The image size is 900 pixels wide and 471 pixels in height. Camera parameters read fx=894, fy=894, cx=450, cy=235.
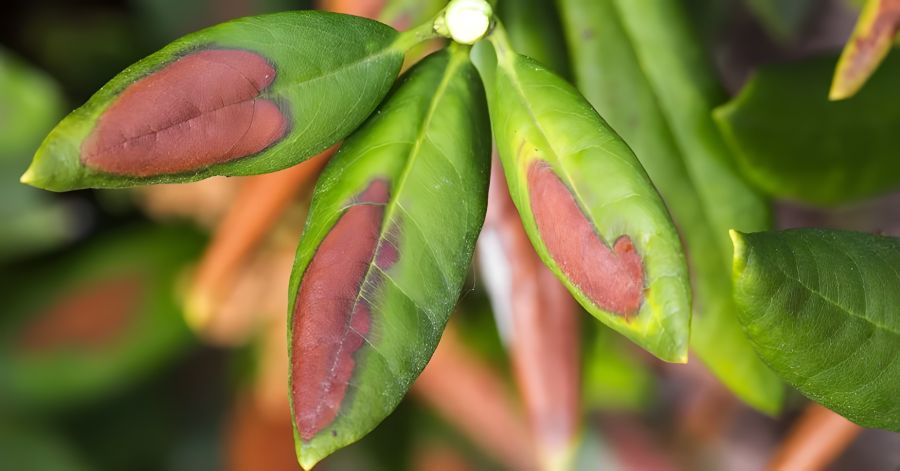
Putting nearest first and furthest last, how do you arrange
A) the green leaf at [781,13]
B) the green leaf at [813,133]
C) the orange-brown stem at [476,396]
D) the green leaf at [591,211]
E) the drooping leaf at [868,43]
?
the green leaf at [591,211], the drooping leaf at [868,43], the green leaf at [813,133], the green leaf at [781,13], the orange-brown stem at [476,396]

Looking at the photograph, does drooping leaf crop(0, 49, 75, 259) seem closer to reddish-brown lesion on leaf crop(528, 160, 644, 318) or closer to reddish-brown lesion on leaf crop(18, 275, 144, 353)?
reddish-brown lesion on leaf crop(18, 275, 144, 353)

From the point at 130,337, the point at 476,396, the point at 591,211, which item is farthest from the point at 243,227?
the point at 591,211

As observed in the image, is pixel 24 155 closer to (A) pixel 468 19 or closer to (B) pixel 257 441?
(B) pixel 257 441

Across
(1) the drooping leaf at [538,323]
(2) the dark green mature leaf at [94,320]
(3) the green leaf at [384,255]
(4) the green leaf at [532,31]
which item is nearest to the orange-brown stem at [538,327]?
(1) the drooping leaf at [538,323]

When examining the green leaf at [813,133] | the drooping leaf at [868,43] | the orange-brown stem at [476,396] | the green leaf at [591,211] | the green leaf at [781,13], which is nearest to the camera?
the green leaf at [591,211]

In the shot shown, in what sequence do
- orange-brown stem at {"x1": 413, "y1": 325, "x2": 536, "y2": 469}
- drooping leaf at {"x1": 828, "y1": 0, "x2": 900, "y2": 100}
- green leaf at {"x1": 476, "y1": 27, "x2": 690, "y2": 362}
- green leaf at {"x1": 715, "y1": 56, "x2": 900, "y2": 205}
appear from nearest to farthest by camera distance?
green leaf at {"x1": 476, "y1": 27, "x2": 690, "y2": 362} → drooping leaf at {"x1": 828, "y1": 0, "x2": 900, "y2": 100} → green leaf at {"x1": 715, "y1": 56, "x2": 900, "y2": 205} → orange-brown stem at {"x1": 413, "y1": 325, "x2": 536, "y2": 469}

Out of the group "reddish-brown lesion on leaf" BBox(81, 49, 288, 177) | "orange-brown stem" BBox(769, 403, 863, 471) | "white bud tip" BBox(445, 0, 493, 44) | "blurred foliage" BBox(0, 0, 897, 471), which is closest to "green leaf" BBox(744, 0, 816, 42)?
"blurred foliage" BBox(0, 0, 897, 471)

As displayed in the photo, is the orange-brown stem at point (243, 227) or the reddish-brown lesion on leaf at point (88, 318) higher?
the orange-brown stem at point (243, 227)

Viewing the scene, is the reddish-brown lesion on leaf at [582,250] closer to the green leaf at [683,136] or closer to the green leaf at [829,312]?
the green leaf at [829,312]
